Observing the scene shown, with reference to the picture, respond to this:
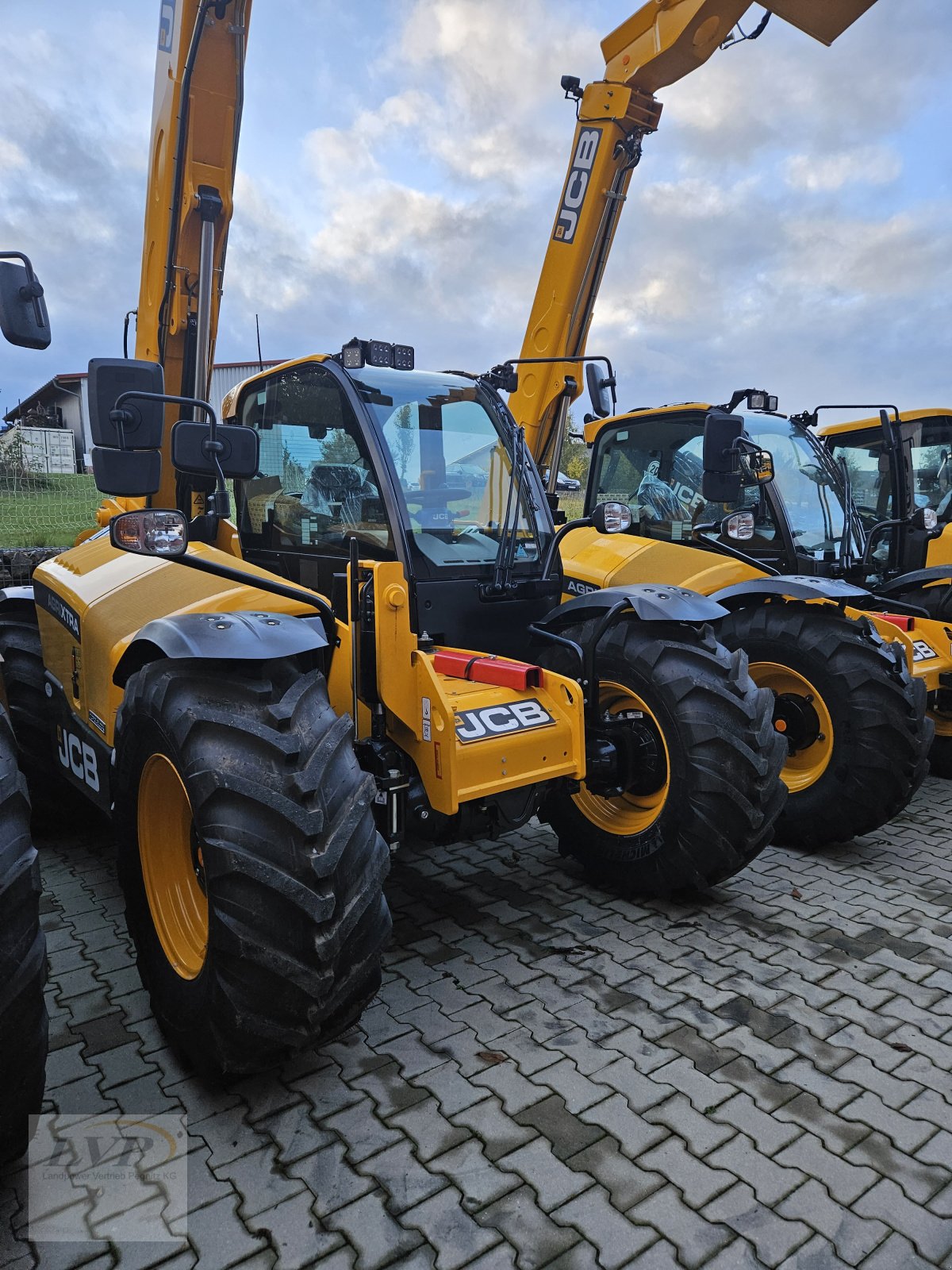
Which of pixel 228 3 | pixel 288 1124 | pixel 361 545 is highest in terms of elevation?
pixel 228 3

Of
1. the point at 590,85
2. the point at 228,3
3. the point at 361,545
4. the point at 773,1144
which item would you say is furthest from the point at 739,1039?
the point at 590,85

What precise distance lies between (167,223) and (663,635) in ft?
12.6

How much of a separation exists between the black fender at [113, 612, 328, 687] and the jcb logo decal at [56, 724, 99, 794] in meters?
0.98

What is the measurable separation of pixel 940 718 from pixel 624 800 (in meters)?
3.12

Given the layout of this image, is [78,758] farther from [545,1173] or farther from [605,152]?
[605,152]

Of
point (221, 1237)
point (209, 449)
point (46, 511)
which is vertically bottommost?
point (221, 1237)

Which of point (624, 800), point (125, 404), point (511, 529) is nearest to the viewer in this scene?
point (125, 404)

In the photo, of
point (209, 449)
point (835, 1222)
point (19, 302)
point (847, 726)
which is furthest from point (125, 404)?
point (847, 726)

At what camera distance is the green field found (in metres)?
10.3

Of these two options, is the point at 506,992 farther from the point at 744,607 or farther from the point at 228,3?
the point at 228,3

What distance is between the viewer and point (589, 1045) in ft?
9.12

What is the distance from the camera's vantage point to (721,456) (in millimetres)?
4648

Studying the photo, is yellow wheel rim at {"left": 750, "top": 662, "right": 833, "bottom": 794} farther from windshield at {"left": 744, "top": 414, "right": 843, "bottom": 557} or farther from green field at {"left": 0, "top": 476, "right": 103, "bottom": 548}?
green field at {"left": 0, "top": 476, "right": 103, "bottom": 548}

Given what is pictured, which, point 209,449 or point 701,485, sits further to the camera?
point 701,485
